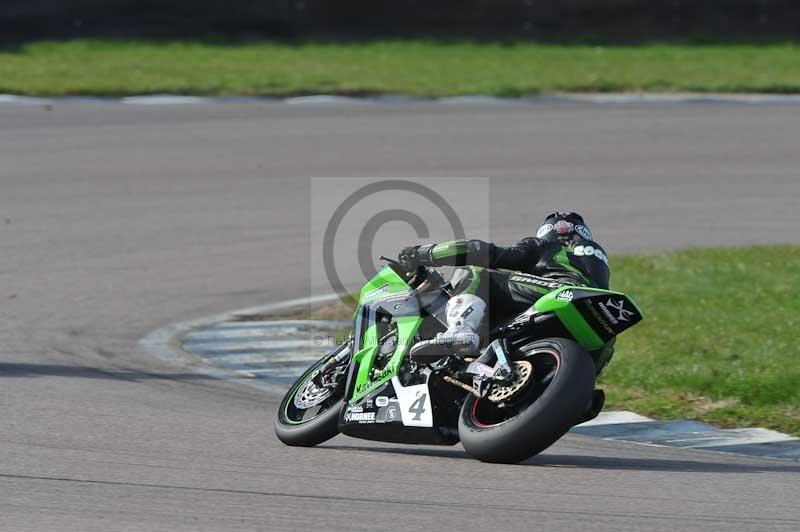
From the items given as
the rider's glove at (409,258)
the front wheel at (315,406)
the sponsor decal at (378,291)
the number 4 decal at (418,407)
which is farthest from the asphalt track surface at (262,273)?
the rider's glove at (409,258)

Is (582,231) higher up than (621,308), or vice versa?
(582,231)

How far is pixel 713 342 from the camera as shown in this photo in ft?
30.2

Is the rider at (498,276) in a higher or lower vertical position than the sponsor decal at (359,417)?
higher

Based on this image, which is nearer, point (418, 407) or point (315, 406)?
point (418, 407)

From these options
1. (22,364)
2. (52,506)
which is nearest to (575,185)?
(22,364)

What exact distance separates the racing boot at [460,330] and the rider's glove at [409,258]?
335mm

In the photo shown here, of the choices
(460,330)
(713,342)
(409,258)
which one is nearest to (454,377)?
(460,330)

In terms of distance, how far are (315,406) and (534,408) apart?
5.28 feet

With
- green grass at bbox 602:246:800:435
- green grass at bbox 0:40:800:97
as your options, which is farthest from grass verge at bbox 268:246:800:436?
green grass at bbox 0:40:800:97

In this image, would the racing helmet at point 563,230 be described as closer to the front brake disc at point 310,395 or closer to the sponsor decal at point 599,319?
the sponsor decal at point 599,319

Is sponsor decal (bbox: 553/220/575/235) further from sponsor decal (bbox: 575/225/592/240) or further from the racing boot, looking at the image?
the racing boot

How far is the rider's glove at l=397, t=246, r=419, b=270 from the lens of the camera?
22.1 feet

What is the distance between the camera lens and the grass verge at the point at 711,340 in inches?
315

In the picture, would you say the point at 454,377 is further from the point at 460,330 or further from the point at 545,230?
the point at 545,230
